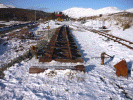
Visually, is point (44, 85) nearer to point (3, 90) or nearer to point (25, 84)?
point (25, 84)

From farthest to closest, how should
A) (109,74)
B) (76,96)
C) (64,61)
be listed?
(64,61) < (109,74) < (76,96)

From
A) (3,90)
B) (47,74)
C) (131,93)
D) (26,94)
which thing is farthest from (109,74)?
(3,90)

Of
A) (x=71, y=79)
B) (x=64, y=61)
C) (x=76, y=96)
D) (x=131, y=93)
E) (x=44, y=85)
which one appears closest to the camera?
(x=76, y=96)

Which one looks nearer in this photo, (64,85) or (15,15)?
(64,85)

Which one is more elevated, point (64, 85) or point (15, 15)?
point (15, 15)

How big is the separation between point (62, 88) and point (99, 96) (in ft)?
3.66

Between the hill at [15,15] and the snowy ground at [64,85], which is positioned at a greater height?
the hill at [15,15]

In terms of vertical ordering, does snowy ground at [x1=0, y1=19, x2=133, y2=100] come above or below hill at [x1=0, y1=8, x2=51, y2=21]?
below

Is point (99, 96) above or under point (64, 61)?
under

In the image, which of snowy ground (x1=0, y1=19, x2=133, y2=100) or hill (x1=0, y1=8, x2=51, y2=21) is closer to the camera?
snowy ground (x1=0, y1=19, x2=133, y2=100)

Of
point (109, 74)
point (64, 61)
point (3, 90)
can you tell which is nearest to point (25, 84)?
point (3, 90)

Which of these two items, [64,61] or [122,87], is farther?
[64,61]

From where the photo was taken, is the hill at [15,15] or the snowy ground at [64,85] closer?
the snowy ground at [64,85]

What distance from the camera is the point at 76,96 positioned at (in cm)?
285
